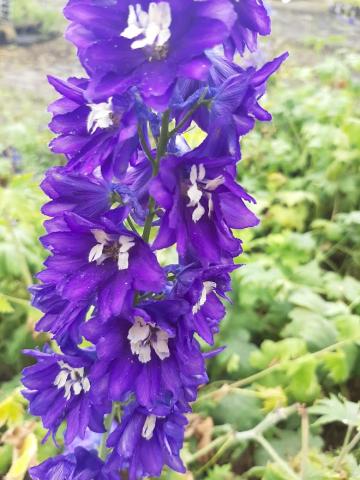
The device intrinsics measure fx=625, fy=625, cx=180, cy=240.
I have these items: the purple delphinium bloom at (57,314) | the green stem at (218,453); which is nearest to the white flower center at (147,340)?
the purple delphinium bloom at (57,314)

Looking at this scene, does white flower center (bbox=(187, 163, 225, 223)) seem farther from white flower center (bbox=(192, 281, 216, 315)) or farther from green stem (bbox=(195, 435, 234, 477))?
green stem (bbox=(195, 435, 234, 477))

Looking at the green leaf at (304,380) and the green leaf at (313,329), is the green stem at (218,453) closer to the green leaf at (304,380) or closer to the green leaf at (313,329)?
the green leaf at (304,380)

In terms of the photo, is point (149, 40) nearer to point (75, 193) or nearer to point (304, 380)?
point (75, 193)

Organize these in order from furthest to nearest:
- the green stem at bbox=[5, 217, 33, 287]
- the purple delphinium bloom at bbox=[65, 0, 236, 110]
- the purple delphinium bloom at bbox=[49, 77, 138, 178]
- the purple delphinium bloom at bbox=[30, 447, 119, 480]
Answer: the green stem at bbox=[5, 217, 33, 287], the purple delphinium bloom at bbox=[30, 447, 119, 480], the purple delphinium bloom at bbox=[49, 77, 138, 178], the purple delphinium bloom at bbox=[65, 0, 236, 110]

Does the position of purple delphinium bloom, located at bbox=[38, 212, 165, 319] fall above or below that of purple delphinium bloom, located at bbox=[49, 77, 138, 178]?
below

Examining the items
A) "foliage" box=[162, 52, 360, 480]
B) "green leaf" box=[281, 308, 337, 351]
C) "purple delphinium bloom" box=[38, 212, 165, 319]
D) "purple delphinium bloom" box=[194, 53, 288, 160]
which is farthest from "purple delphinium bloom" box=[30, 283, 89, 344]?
"green leaf" box=[281, 308, 337, 351]

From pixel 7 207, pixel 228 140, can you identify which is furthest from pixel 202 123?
pixel 7 207
